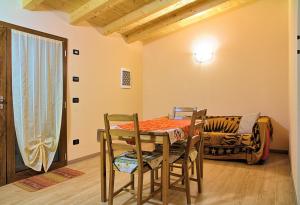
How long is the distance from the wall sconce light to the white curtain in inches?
110

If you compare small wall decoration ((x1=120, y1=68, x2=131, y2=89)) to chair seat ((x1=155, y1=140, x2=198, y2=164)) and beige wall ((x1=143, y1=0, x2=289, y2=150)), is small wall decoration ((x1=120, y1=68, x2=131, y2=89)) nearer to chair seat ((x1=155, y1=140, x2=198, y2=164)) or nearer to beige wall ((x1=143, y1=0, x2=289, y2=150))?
beige wall ((x1=143, y1=0, x2=289, y2=150))

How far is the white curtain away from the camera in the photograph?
3.14 metres

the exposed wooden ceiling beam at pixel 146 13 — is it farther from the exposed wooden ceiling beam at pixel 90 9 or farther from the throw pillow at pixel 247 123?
the throw pillow at pixel 247 123

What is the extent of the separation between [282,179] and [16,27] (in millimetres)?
3945

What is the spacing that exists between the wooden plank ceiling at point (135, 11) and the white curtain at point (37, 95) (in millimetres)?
541

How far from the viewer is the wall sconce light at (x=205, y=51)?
5.03 m

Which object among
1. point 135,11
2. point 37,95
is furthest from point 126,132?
point 135,11

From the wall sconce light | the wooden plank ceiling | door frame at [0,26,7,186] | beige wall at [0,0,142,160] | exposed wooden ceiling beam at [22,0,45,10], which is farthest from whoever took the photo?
the wall sconce light

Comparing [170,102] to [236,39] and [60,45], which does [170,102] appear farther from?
[60,45]

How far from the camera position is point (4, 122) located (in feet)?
9.92

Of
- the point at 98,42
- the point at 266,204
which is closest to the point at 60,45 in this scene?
the point at 98,42

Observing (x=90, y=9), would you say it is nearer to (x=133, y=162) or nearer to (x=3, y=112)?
(x=3, y=112)

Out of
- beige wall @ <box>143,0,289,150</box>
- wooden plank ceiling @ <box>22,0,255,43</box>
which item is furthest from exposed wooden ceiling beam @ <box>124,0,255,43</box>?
beige wall @ <box>143,0,289,150</box>

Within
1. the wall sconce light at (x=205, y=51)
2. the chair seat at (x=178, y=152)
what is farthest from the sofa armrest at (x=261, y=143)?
the wall sconce light at (x=205, y=51)
